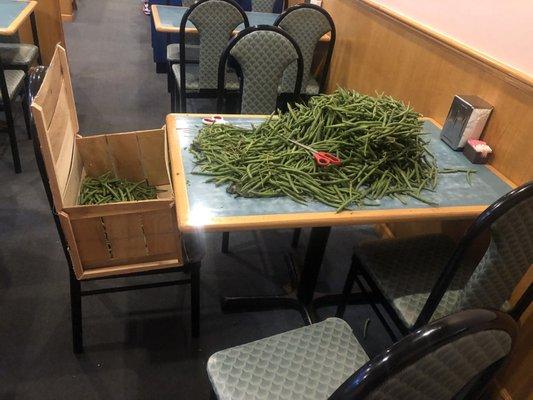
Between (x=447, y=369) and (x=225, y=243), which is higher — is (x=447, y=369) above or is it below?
above

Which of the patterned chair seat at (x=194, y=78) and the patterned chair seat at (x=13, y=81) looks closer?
the patterned chair seat at (x=13, y=81)

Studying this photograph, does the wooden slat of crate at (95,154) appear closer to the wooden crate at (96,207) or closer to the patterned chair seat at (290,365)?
the wooden crate at (96,207)

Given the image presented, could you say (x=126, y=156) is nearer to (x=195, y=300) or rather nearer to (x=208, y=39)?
(x=195, y=300)

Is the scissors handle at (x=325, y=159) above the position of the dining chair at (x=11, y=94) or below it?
above

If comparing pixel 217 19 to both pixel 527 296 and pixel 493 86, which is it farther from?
pixel 527 296

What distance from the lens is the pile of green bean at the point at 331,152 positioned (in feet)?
4.27

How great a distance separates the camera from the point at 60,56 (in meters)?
1.51

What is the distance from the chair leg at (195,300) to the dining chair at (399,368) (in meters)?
0.46

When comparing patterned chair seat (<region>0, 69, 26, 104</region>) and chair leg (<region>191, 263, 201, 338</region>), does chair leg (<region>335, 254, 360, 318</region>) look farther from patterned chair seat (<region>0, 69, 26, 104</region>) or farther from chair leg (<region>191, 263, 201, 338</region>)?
patterned chair seat (<region>0, 69, 26, 104</region>)

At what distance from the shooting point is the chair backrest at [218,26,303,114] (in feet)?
6.59

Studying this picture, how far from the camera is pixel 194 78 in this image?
282cm

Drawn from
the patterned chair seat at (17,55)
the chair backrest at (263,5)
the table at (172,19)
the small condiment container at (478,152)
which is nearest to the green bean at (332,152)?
the small condiment container at (478,152)

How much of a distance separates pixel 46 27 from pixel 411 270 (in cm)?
351

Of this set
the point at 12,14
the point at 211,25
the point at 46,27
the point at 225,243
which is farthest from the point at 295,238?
the point at 46,27
